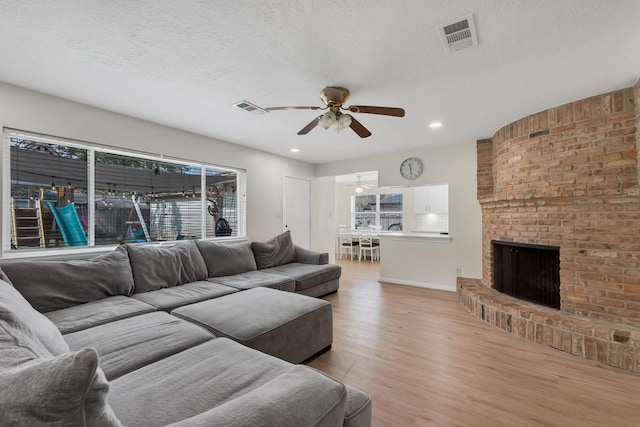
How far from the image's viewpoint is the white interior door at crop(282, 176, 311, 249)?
562cm

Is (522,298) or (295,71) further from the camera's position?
(522,298)

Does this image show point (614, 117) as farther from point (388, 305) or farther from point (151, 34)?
point (151, 34)

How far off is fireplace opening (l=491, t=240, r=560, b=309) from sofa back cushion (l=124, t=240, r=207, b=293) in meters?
3.81

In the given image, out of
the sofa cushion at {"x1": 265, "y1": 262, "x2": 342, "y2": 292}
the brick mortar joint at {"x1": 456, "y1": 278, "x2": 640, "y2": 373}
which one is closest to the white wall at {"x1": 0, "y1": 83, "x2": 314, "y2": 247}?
the sofa cushion at {"x1": 265, "y1": 262, "x2": 342, "y2": 292}

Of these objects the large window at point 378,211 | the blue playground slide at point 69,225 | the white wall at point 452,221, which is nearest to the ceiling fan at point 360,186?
the large window at point 378,211

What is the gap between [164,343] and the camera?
5.49 ft

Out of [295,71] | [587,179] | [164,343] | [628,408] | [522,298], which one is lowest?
[628,408]

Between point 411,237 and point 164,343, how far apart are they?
417 cm

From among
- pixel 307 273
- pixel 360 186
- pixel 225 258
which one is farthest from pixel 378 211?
pixel 225 258

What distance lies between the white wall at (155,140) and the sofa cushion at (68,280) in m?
1.33

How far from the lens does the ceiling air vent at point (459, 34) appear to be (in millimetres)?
1684

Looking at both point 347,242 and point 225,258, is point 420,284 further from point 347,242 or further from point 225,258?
point 347,242

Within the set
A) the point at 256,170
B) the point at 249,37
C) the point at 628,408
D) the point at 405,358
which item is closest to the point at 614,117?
the point at 628,408

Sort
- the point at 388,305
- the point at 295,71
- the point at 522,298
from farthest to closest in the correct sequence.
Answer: the point at 388,305 < the point at 522,298 < the point at 295,71
